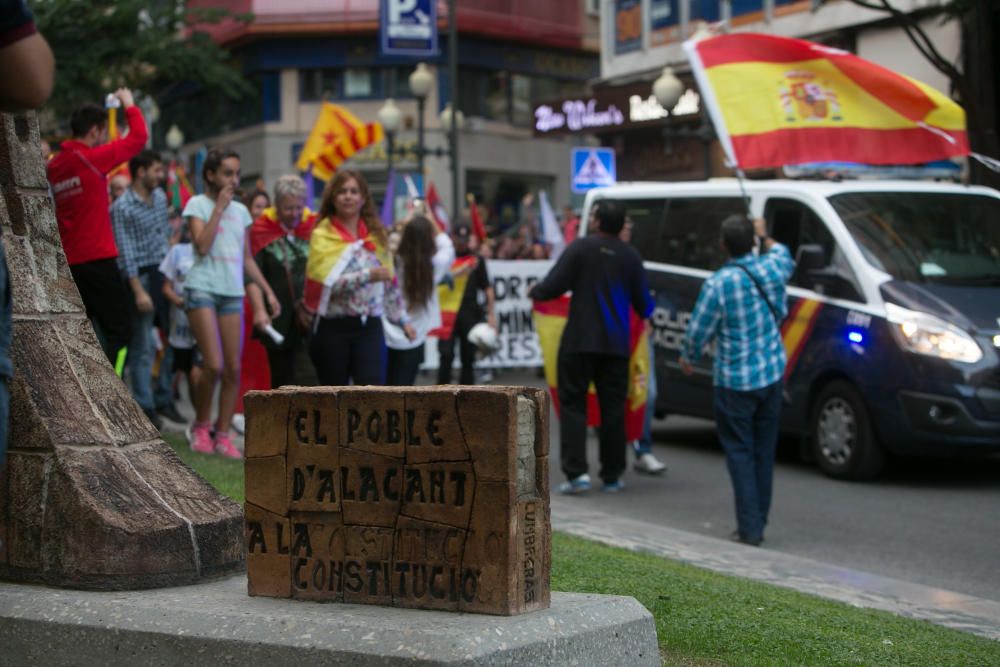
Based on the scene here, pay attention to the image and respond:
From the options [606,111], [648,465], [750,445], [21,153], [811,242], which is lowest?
[648,465]

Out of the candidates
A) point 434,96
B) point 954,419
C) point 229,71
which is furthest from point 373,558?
point 434,96

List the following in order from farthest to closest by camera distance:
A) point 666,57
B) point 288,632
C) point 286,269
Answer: point 666,57 < point 286,269 < point 288,632

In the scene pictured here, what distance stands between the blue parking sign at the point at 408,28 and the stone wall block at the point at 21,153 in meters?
29.6

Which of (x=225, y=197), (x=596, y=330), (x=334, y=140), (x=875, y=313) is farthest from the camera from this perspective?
(x=334, y=140)

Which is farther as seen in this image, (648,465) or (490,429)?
(648,465)

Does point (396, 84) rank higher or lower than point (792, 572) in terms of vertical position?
higher

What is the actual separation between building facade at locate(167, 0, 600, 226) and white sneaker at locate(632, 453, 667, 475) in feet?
104

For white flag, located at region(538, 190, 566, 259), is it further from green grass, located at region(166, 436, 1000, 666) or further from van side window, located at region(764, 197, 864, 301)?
green grass, located at region(166, 436, 1000, 666)

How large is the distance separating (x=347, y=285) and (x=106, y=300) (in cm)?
147

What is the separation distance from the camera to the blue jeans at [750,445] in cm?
862

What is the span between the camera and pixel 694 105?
30.6 meters

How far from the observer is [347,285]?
8.84 m

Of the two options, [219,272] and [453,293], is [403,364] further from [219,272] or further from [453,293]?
[453,293]

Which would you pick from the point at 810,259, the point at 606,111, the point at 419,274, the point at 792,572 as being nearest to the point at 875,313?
the point at 810,259
